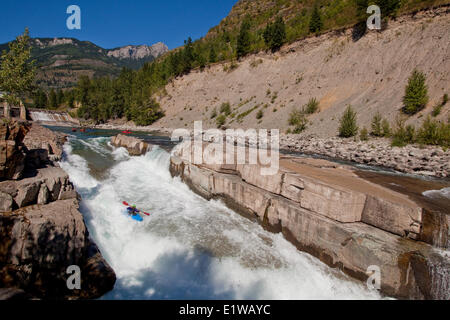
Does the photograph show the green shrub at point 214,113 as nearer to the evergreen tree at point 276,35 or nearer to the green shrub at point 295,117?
the green shrub at point 295,117

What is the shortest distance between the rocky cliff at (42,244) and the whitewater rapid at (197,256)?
639 mm

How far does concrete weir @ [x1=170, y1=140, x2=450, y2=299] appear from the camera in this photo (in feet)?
15.5

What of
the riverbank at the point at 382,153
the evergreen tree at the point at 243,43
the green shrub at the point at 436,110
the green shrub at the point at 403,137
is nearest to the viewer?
the riverbank at the point at 382,153

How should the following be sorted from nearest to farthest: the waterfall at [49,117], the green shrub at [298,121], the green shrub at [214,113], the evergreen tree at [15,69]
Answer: the evergreen tree at [15,69], the green shrub at [298,121], the green shrub at [214,113], the waterfall at [49,117]

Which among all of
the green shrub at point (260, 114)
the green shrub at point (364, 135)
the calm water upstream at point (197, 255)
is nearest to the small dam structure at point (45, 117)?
the green shrub at point (260, 114)

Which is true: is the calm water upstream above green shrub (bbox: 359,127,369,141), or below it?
below

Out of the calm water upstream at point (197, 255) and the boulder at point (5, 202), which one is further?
the calm water upstream at point (197, 255)

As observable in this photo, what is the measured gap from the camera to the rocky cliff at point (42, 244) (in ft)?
13.8

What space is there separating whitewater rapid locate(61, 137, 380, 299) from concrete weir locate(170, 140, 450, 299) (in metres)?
0.47

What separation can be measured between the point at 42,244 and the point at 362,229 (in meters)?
7.57

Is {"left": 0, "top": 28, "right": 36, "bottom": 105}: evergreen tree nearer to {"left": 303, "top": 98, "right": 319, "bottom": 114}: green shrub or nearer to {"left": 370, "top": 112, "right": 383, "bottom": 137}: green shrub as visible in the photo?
{"left": 370, "top": 112, "right": 383, "bottom": 137}: green shrub

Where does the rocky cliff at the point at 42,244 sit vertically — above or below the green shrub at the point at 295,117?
below

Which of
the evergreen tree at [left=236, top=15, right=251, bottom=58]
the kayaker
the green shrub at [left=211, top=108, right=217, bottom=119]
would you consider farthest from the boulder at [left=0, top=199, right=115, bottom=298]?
the evergreen tree at [left=236, top=15, right=251, bottom=58]

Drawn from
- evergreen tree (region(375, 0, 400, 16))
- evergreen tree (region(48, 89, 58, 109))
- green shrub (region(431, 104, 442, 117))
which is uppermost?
evergreen tree (region(375, 0, 400, 16))
